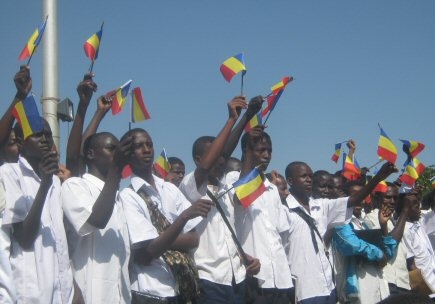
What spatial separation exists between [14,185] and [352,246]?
3946mm

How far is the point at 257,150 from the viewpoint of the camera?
6203mm

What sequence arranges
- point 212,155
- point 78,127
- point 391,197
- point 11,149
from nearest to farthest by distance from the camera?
1. point 11,149
2. point 78,127
3. point 212,155
4. point 391,197

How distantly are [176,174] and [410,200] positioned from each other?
3020mm

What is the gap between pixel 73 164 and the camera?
17.0ft

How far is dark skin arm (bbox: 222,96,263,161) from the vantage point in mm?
5883

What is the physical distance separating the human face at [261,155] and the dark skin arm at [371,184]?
1204 mm

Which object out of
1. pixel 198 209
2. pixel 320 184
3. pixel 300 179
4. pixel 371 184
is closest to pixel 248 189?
pixel 198 209

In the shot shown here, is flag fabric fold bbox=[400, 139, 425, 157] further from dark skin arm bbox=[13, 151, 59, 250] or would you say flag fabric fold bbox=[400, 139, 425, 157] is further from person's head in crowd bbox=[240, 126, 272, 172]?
dark skin arm bbox=[13, 151, 59, 250]

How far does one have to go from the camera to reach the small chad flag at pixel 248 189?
5.64 metres

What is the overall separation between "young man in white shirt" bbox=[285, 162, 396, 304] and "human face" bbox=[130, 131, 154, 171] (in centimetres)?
193

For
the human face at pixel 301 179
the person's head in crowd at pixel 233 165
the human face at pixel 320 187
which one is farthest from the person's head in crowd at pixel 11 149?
the human face at pixel 320 187

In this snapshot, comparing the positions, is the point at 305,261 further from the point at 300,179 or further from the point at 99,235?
the point at 99,235

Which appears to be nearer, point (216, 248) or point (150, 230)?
point (150, 230)

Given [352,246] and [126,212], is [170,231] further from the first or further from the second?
[352,246]
